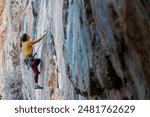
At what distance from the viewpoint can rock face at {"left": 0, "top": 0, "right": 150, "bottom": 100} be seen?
615 cm

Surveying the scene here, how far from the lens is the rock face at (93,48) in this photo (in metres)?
6.15

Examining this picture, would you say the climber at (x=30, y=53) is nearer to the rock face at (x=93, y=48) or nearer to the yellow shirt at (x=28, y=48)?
the yellow shirt at (x=28, y=48)

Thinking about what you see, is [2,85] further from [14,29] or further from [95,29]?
[95,29]

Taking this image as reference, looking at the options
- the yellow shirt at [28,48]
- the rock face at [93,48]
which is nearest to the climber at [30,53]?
the yellow shirt at [28,48]

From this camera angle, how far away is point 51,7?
13453mm

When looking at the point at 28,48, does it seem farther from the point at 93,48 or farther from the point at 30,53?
the point at 93,48

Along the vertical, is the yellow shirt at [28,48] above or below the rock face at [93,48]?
above

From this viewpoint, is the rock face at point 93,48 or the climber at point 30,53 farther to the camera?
the climber at point 30,53

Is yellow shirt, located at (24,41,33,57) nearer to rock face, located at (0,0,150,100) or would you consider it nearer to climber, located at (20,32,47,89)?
climber, located at (20,32,47,89)

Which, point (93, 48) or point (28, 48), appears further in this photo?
point (28, 48)

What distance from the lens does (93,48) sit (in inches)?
320

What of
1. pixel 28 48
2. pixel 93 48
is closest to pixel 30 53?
pixel 28 48

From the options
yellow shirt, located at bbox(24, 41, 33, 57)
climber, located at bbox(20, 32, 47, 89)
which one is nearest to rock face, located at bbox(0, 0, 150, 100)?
climber, located at bbox(20, 32, 47, 89)

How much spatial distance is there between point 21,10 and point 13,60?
2.43 metres
